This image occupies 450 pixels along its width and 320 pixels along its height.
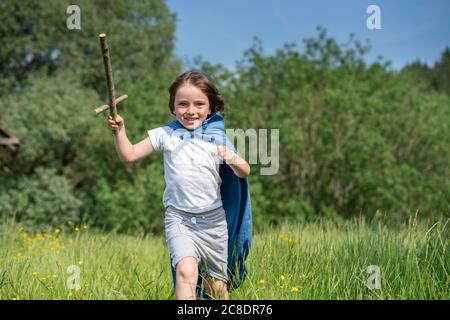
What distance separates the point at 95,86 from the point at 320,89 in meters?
8.15

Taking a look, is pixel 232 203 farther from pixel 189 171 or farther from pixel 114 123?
pixel 114 123

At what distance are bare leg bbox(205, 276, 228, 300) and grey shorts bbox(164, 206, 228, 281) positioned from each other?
0.09 ft

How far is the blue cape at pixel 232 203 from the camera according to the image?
2920 mm

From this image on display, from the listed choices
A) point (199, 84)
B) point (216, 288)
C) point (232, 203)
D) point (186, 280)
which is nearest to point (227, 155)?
point (232, 203)

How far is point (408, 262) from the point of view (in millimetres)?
3049

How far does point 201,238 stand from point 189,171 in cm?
34

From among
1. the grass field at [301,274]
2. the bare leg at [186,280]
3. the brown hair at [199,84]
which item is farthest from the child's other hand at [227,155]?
the grass field at [301,274]

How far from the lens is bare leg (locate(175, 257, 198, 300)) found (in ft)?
8.37

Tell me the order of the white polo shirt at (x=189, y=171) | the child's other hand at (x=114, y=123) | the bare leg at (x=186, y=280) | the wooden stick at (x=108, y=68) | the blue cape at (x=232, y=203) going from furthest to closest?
the blue cape at (x=232, y=203), the white polo shirt at (x=189, y=171), the child's other hand at (x=114, y=123), the bare leg at (x=186, y=280), the wooden stick at (x=108, y=68)

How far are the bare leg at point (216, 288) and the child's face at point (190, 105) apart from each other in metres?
0.81

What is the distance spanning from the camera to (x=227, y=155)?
8.68ft

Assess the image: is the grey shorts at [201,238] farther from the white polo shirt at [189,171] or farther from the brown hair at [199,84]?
the brown hair at [199,84]

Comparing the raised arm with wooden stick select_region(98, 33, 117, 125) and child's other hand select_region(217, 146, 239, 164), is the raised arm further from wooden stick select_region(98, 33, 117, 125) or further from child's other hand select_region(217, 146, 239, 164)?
child's other hand select_region(217, 146, 239, 164)
